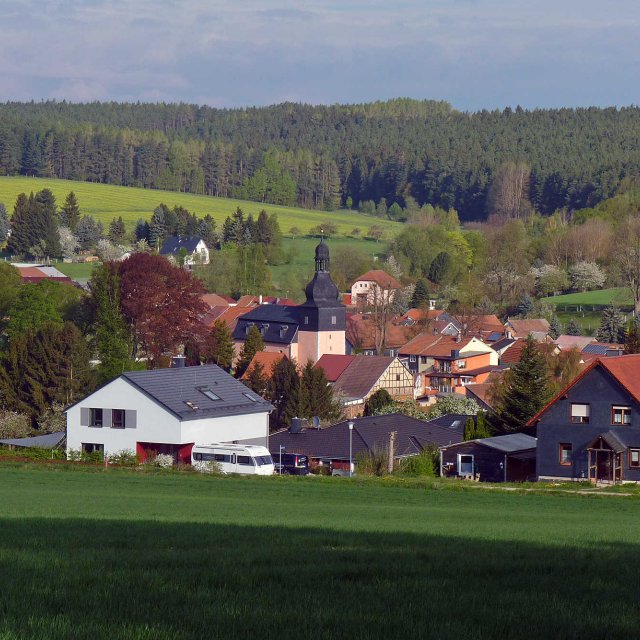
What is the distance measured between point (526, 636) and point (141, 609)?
8.62ft

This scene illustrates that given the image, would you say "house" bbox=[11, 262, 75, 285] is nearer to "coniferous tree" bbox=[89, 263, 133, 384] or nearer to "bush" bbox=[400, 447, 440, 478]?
"coniferous tree" bbox=[89, 263, 133, 384]

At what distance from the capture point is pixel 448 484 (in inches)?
1307

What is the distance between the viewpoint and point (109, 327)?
235 ft

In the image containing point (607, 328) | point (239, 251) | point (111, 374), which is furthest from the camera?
point (239, 251)

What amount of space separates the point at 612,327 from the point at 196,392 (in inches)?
2158

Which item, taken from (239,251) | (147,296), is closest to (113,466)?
(147,296)

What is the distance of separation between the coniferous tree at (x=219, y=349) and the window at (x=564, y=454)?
1312 inches

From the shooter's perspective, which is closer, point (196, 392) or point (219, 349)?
point (196, 392)

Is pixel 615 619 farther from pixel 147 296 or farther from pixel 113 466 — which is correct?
pixel 147 296

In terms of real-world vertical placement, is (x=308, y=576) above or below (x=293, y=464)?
above

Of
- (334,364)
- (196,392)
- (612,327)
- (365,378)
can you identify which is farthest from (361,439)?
(612,327)

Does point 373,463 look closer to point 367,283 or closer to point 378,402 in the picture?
point 378,402

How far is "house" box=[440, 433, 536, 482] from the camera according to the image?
44094 millimetres

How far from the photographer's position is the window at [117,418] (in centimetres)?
4606
